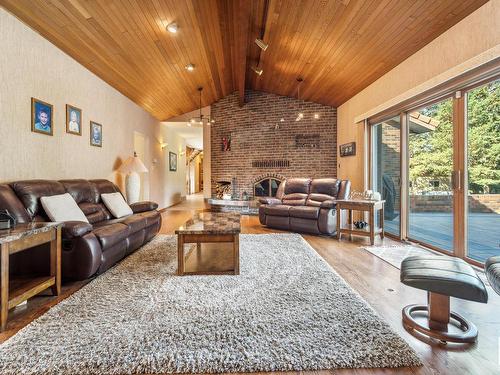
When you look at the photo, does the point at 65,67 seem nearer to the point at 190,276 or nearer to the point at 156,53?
the point at 156,53

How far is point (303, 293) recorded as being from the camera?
2.06 meters

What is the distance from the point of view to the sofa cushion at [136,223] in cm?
298

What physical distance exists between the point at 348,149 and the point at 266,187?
7.54 ft

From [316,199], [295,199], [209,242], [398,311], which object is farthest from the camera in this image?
[295,199]

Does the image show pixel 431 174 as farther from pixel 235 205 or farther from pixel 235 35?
pixel 235 205

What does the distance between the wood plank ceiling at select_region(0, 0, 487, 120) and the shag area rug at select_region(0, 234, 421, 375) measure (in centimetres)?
283

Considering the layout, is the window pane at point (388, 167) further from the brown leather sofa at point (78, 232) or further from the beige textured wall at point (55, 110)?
the beige textured wall at point (55, 110)

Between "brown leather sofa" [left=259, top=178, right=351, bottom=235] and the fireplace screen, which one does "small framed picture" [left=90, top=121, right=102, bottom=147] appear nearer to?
"brown leather sofa" [left=259, top=178, right=351, bottom=235]

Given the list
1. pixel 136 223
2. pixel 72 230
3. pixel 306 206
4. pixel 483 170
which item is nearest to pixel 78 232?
pixel 72 230

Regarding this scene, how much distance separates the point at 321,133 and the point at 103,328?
6034mm

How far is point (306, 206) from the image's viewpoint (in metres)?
4.49

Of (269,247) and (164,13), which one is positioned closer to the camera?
(164,13)

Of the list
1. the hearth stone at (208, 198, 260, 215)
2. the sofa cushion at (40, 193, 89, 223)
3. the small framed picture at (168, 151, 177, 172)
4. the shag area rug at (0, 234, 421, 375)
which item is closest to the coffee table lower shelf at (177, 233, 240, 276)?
the shag area rug at (0, 234, 421, 375)

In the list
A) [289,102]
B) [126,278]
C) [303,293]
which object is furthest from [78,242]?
[289,102]
